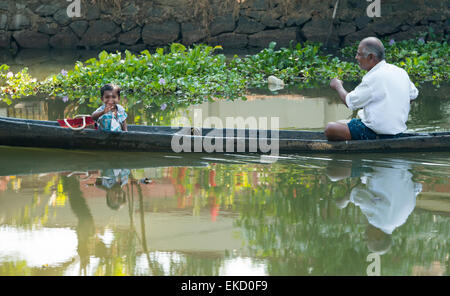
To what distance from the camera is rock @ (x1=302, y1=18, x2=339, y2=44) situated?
1494 cm

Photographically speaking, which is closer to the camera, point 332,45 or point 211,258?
point 211,258

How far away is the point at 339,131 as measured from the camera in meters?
6.36

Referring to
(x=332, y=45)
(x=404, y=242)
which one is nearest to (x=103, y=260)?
(x=404, y=242)

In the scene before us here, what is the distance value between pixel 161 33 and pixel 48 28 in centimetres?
271

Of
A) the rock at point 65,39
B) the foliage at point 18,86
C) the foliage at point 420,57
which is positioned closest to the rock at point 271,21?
the foliage at point 420,57

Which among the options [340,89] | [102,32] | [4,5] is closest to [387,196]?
[340,89]

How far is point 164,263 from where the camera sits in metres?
3.65

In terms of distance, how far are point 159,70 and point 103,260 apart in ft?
24.3

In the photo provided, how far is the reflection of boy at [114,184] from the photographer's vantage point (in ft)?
15.8

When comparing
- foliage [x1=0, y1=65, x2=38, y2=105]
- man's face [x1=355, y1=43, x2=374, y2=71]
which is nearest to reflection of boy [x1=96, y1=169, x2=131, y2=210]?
man's face [x1=355, y1=43, x2=374, y2=71]

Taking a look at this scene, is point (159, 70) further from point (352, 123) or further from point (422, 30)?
point (422, 30)

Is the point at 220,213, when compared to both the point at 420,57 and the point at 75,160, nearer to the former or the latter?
the point at 75,160

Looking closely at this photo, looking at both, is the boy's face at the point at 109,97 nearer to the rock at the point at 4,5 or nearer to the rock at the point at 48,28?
the rock at the point at 48,28

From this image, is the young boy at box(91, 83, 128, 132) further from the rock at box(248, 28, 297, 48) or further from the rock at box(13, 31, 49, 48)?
the rock at box(13, 31, 49, 48)
